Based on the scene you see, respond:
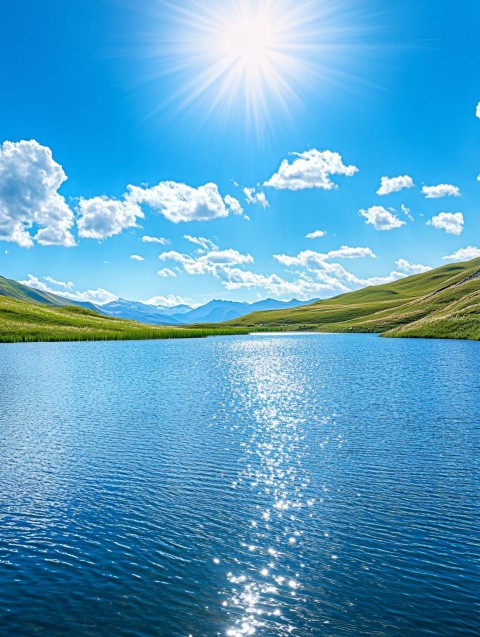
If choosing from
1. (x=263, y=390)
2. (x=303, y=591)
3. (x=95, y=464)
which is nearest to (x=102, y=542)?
(x=303, y=591)

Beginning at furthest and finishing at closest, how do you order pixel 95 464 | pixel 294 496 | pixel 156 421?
pixel 156 421, pixel 95 464, pixel 294 496

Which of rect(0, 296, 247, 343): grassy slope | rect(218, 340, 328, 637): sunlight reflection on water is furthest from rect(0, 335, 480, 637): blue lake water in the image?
rect(0, 296, 247, 343): grassy slope

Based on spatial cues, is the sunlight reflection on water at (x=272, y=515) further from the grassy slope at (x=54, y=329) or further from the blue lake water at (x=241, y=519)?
the grassy slope at (x=54, y=329)

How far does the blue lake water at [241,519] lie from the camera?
38.6 feet

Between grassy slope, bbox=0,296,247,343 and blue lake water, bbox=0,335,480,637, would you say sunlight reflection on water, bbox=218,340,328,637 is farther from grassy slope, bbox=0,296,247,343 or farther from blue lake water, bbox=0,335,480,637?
grassy slope, bbox=0,296,247,343

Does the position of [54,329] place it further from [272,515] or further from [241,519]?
[272,515]

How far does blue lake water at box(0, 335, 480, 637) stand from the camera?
463 inches

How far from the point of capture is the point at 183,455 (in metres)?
25.2

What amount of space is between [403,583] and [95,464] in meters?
16.8

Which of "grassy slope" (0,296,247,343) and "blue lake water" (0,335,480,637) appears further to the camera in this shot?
"grassy slope" (0,296,247,343)

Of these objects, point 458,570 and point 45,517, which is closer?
point 458,570

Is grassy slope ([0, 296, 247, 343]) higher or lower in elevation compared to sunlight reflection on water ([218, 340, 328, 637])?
higher

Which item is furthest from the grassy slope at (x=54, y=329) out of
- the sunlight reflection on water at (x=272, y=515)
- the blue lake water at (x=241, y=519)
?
the sunlight reflection on water at (x=272, y=515)

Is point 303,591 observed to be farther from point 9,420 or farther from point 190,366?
point 190,366
